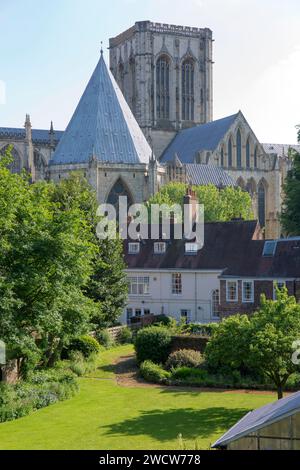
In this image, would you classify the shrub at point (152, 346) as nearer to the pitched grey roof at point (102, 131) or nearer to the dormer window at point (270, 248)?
the dormer window at point (270, 248)

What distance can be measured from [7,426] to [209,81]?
9298 centimetres

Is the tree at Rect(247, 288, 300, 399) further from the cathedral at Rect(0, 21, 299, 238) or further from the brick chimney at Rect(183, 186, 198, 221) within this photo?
the cathedral at Rect(0, 21, 299, 238)

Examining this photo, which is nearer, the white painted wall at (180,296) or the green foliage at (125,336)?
the green foliage at (125,336)

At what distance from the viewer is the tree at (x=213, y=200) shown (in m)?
67.3

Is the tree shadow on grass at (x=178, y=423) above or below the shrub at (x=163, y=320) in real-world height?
below

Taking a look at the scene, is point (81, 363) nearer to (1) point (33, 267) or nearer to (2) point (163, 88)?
(1) point (33, 267)

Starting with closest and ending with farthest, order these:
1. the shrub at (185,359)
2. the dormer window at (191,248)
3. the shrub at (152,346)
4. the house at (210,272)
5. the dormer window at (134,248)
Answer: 1. the shrub at (185,359)
2. the shrub at (152,346)
3. the house at (210,272)
4. the dormer window at (191,248)
5. the dormer window at (134,248)

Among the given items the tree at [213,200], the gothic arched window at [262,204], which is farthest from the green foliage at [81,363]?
the gothic arched window at [262,204]

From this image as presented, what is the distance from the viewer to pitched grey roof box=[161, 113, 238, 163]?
95.2 metres

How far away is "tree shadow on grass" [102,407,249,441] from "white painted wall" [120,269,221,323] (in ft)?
60.8

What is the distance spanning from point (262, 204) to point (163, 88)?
27.2 metres

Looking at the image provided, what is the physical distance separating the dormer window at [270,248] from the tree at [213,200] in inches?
835
